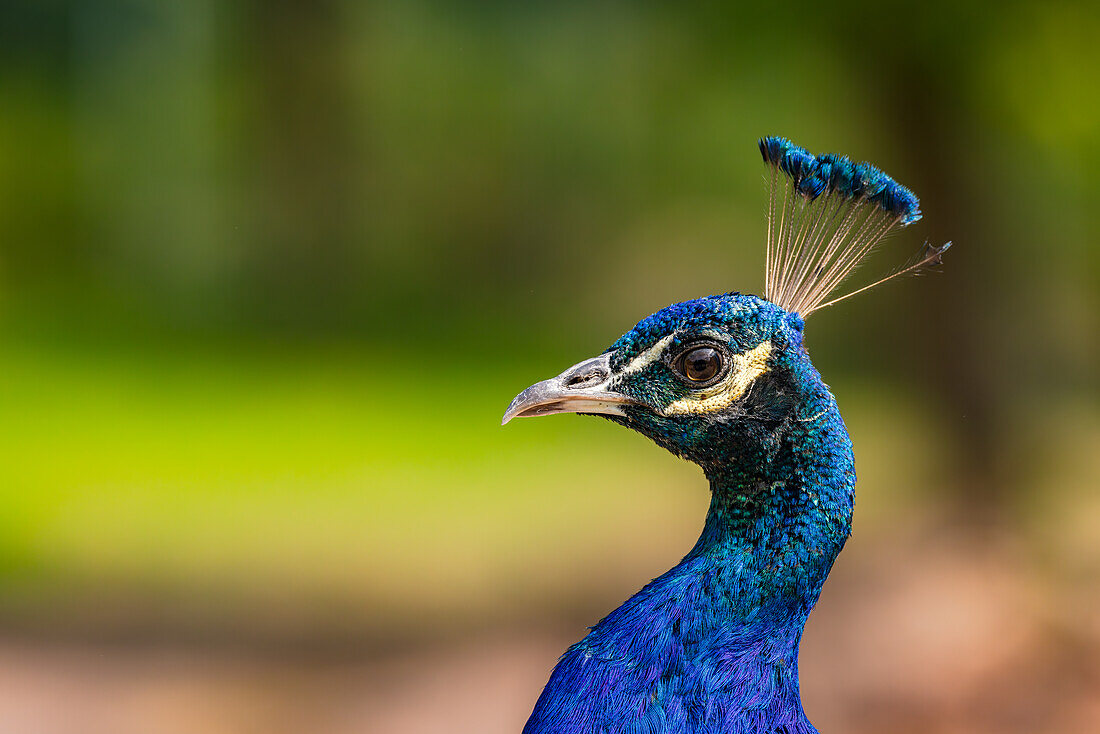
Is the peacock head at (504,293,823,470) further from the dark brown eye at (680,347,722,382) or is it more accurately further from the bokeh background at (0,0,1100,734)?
the bokeh background at (0,0,1100,734)

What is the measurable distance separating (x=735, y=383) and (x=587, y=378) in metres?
0.14

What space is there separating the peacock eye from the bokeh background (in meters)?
1.80

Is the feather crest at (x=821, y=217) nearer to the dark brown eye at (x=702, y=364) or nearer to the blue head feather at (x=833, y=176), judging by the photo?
the blue head feather at (x=833, y=176)

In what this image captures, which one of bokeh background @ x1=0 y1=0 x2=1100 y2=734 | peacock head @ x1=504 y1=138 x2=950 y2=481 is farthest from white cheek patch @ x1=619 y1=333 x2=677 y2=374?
bokeh background @ x1=0 y1=0 x2=1100 y2=734

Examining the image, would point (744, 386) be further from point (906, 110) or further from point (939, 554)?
point (906, 110)

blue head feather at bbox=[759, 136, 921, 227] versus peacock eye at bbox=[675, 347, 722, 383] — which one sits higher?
blue head feather at bbox=[759, 136, 921, 227]

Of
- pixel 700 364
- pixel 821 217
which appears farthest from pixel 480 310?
pixel 700 364

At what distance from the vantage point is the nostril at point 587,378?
37.9 inches

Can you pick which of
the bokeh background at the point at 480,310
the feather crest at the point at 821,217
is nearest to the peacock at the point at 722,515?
the feather crest at the point at 821,217

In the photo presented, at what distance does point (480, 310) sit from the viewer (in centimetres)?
393

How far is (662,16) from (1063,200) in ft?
4.96

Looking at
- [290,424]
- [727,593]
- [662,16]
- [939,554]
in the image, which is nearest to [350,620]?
[290,424]

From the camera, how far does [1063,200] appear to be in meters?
3.48

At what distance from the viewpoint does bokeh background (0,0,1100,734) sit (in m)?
2.92
